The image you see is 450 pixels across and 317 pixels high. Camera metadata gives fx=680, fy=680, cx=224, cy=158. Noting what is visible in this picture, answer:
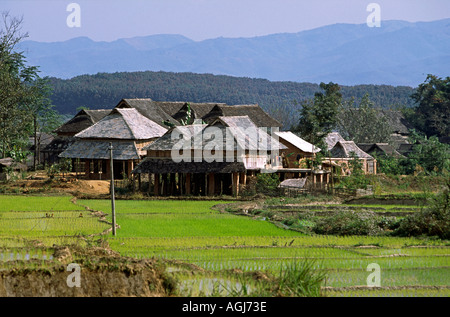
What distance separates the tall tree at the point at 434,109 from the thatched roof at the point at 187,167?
39747 mm

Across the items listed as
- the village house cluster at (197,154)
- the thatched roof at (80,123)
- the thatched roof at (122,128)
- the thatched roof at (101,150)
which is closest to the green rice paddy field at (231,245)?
the village house cluster at (197,154)

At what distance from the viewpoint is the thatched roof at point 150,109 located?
46.4m

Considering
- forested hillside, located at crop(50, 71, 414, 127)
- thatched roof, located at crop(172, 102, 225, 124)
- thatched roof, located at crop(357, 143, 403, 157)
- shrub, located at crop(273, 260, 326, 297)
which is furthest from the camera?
forested hillside, located at crop(50, 71, 414, 127)

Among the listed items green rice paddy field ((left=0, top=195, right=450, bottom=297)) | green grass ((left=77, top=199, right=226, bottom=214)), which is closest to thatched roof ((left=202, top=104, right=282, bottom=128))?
green grass ((left=77, top=199, right=226, bottom=214))

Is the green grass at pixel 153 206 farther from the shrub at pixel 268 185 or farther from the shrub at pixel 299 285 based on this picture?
the shrub at pixel 299 285

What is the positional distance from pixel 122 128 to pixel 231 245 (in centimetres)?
2308

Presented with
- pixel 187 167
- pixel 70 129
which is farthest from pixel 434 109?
pixel 187 167

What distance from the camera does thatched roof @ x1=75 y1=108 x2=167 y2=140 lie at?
39.4m

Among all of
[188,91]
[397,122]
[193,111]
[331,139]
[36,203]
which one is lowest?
[36,203]

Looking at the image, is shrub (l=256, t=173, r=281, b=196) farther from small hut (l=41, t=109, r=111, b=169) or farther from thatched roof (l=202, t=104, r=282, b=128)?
small hut (l=41, t=109, r=111, b=169)

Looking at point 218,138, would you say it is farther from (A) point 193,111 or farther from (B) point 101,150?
(A) point 193,111

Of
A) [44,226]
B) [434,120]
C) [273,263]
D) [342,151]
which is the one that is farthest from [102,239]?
[434,120]

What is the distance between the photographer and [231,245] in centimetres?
1808
